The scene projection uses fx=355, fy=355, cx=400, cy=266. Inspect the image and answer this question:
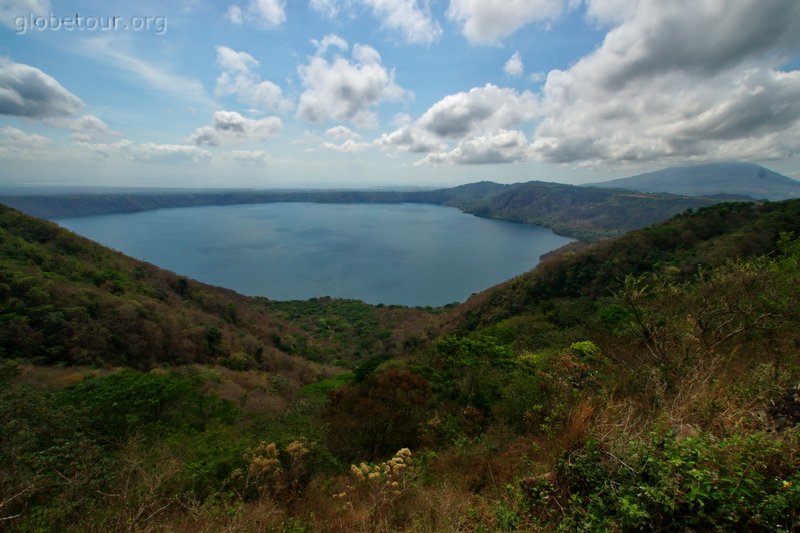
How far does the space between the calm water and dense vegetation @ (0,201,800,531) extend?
165ft

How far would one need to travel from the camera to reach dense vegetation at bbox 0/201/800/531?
3102mm

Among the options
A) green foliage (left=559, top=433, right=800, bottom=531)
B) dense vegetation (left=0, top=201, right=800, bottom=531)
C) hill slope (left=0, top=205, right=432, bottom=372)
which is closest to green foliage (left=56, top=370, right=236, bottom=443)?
dense vegetation (left=0, top=201, right=800, bottom=531)

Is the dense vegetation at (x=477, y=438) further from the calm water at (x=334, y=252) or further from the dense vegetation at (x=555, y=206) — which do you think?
the dense vegetation at (x=555, y=206)

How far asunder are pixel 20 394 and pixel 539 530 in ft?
29.9

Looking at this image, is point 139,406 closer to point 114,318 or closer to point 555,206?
point 114,318

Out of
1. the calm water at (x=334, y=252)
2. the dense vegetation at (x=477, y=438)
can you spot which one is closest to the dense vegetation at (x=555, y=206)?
the calm water at (x=334, y=252)

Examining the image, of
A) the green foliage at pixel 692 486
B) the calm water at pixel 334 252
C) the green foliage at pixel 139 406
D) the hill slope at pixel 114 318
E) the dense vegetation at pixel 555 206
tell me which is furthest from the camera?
the dense vegetation at pixel 555 206

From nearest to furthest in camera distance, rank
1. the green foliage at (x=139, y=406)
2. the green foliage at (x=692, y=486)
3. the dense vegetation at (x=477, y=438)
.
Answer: the green foliage at (x=692, y=486), the dense vegetation at (x=477, y=438), the green foliage at (x=139, y=406)

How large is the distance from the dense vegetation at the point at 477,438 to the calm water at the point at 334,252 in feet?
165

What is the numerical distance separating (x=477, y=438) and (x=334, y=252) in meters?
87.5

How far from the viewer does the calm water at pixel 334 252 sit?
6606cm

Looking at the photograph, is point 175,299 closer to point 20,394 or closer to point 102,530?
point 20,394

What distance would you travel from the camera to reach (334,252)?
92.1 m

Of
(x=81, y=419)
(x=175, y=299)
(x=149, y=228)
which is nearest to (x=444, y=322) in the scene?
(x=175, y=299)
